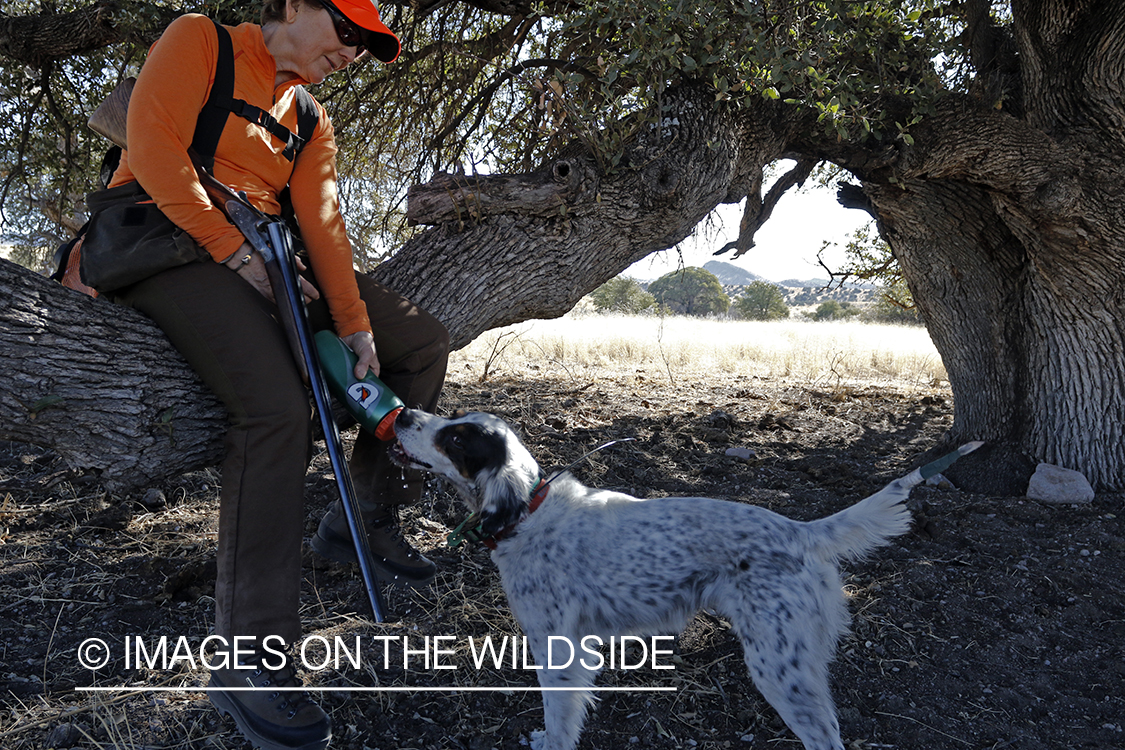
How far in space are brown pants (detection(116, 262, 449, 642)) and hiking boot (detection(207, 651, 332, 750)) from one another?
12 cm

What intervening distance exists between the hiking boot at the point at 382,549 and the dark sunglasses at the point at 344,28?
2.00m

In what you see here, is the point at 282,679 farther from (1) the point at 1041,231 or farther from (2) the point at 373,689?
(1) the point at 1041,231

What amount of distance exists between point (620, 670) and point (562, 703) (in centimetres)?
53

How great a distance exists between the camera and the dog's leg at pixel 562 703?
2.49 meters

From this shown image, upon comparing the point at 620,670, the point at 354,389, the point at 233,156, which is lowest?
the point at 620,670

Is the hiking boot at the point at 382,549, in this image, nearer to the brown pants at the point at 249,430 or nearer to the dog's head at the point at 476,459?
the dog's head at the point at 476,459

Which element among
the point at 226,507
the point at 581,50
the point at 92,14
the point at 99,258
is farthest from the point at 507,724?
the point at 92,14

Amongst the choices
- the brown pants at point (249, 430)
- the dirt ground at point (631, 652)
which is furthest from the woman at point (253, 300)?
the dirt ground at point (631, 652)

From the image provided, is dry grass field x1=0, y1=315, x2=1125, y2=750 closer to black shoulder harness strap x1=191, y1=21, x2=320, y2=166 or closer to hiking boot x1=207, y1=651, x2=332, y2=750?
hiking boot x1=207, y1=651, x2=332, y2=750

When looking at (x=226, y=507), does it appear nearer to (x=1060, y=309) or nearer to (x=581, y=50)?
(x=581, y=50)

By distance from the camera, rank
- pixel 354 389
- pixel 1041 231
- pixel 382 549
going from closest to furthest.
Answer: pixel 354 389 < pixel 382 549 < pixel 1041 231

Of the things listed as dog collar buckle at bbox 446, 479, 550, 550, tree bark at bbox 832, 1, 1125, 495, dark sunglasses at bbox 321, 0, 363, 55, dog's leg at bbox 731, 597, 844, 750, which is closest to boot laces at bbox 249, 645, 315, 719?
dog collar buckle at bbox 446, 479, 550, 550

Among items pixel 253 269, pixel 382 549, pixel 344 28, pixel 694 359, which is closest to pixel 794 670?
pixel 382 549

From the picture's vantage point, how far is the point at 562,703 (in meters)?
2.50
